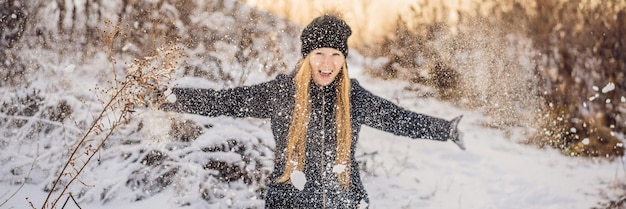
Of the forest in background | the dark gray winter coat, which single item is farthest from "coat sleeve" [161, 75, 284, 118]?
the forest in background

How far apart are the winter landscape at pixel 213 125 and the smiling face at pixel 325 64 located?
1.02 m

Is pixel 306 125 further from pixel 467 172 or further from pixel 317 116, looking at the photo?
pixel 467 172

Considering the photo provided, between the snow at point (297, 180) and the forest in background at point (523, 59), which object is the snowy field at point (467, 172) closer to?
the forest in background at point (523, 59)

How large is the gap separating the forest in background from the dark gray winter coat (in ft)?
6.68

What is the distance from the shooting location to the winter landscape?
10.9ft

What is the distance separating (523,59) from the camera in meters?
4.68

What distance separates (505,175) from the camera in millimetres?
4074

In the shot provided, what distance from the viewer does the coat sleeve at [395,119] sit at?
2.49m

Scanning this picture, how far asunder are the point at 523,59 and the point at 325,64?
2852 millimetres

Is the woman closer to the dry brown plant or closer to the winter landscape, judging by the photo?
the dry brown plant

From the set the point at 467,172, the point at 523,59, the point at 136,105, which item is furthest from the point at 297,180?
the point at 523,59

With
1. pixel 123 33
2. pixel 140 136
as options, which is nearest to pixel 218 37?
pixel 123 33

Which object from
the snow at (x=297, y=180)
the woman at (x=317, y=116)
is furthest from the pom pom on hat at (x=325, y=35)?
the snow at (x=297, y=180)

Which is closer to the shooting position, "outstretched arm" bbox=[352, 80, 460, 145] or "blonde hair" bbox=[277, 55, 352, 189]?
"blonde hair" bbox=[277, 55, 352, 189]
